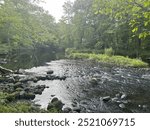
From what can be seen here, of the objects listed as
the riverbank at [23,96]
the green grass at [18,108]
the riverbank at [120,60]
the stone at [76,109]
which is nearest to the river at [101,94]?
the stone at [76,109]

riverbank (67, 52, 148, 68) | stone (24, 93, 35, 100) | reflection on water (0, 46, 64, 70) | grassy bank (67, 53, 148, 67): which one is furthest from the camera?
reflection on water (0, 46, 64, 70)

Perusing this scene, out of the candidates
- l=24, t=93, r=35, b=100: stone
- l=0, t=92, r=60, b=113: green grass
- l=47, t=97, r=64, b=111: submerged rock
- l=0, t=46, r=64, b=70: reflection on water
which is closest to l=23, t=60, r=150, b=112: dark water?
l=24, t=93, r=35, b=100: stone

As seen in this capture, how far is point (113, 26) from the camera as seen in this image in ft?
126

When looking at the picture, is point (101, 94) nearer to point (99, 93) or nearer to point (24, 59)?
point (99, 93)

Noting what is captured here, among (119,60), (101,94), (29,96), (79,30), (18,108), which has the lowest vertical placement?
(101,94)

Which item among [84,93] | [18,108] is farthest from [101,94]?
[18,108]

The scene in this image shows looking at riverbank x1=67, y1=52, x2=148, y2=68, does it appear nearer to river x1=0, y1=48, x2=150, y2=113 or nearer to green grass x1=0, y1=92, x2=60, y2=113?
river x1=0, y1=48, x2=150, y2=113

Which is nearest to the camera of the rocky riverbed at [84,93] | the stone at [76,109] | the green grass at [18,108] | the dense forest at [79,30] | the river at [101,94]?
the green grass at [18,108]

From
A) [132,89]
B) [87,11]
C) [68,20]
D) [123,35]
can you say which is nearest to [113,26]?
[123,35]

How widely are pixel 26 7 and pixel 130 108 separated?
8006mm

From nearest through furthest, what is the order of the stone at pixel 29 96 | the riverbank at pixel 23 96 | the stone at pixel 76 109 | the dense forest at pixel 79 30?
the riverbank at pixel 23 96 < the stone at pixel 76 109 < the stone at pixel 29 96 < the dense forest at pixel 79 30

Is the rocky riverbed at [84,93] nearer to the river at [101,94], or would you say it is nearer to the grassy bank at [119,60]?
the river at [101,94]

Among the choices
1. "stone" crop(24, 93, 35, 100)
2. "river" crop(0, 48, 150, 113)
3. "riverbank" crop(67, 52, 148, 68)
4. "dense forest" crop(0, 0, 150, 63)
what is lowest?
"river" crop(0, 48, 150, 113)

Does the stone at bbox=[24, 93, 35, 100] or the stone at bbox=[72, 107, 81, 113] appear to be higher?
the stone at bbox=[24, 93, 35, 100]
